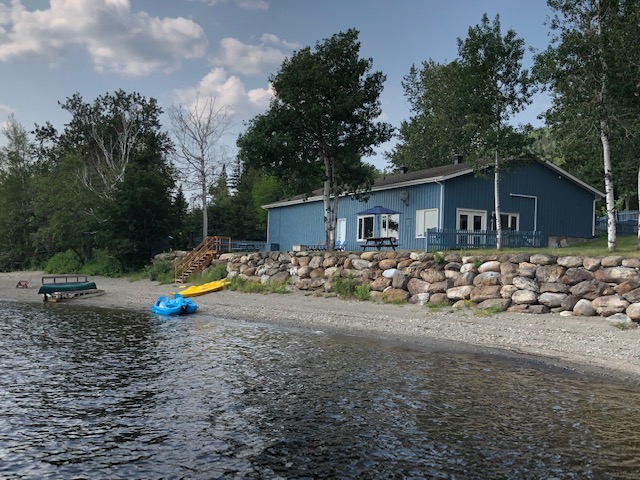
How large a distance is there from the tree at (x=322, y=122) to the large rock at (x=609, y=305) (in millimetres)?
13755

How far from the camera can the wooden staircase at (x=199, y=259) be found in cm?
2906

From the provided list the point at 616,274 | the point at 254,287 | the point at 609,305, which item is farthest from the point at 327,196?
the point at 609,305

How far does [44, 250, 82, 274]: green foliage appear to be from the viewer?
37.9m

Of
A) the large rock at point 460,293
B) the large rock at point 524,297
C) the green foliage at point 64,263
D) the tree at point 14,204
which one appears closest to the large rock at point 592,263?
the large rock at point 524,297

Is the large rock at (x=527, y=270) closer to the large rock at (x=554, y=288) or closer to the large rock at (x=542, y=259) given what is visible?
the large rock at (x=542, y=259)

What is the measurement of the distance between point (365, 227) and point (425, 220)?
4.37 m

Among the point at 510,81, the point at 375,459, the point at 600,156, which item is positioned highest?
the point at 510,81

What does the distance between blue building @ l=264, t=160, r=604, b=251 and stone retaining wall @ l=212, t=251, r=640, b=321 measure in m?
3.86

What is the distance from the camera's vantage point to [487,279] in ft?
55.7

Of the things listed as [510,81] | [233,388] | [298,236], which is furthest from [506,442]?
[298,236]

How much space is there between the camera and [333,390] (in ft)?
29.7

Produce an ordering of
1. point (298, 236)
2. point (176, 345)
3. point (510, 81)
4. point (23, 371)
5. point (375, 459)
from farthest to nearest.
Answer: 1. point (298, 236)
2. point (510, 81)
3. point (176, 345)
4. point (23, 371)
5. point (375, 459)

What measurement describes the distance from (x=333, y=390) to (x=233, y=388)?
67.7 inches

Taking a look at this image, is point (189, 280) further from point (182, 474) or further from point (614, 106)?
point (182, 474)
